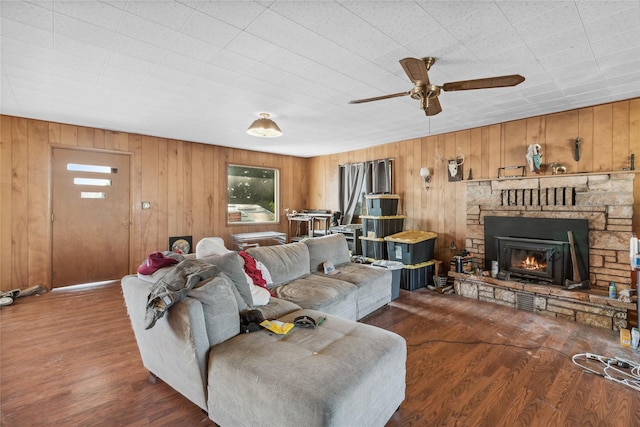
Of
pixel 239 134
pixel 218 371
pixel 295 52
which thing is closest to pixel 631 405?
pixel 218 371

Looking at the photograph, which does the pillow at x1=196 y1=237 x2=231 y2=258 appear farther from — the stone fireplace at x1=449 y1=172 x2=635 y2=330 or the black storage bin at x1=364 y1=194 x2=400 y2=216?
the stone fireplace at x1=449 y1=172 x2=635 y2=330

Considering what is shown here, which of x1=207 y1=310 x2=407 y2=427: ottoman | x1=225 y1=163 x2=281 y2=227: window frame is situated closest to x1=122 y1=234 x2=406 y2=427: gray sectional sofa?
x1=207 y1=310 x2=407 y2=427: ottoman

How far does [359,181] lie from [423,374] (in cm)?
436

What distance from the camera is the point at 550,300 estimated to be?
3.48 metres

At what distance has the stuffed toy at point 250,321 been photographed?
1834mm

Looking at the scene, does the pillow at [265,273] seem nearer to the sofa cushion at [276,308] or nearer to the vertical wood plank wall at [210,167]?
the sofa cushion at [276,308]

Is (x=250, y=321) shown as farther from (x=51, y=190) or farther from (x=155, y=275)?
(x=51, y=190)

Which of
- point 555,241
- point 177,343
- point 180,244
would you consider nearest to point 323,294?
point 177,343

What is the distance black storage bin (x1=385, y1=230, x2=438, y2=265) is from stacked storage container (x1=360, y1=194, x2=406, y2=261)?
6.7 inches

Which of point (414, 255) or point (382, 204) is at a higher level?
point (382, 204)

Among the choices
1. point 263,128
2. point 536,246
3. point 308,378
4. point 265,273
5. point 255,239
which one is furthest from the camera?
point 255,239

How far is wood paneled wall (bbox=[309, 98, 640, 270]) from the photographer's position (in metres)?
3.39

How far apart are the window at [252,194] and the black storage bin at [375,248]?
104 inches

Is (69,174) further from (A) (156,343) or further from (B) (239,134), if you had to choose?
(A) (156,343)
